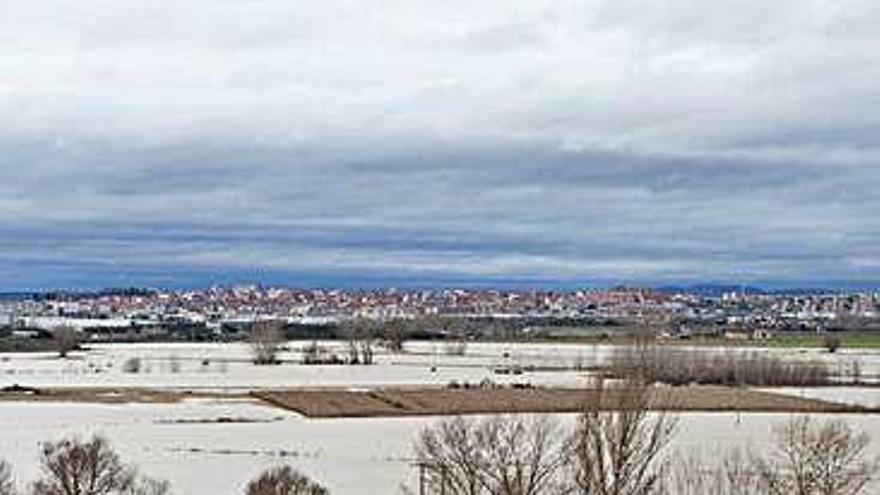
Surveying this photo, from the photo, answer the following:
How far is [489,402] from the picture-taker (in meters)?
49.5

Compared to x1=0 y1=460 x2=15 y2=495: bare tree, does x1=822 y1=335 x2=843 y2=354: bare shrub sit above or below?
above

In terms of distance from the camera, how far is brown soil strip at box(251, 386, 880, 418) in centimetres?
4684

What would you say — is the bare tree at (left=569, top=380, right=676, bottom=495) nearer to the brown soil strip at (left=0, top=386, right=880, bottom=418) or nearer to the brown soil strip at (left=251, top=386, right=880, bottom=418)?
the brown soil strip at (left=251, top=386, right=880, bottom=418)

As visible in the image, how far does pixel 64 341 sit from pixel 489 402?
52.0 metres

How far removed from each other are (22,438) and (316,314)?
491 ft

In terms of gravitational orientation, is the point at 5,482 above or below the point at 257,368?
above

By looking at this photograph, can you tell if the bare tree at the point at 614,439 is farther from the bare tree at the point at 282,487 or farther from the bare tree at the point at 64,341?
the bare tree at the point at 64,341

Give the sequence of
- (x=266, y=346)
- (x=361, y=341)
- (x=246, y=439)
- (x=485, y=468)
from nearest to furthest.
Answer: (x=485, y=468) → (x=246, y=439) → (x=266, y=346) → (x=361, y=341)

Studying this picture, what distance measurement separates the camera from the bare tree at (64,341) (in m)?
94.1

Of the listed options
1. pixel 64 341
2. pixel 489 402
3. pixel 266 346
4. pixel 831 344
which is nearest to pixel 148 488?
pixel 489 402

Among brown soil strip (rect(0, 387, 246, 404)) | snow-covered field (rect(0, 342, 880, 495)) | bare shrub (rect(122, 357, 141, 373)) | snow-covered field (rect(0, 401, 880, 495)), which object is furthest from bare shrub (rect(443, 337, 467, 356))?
snow-covered field (rect(0, 401, 880, 495))

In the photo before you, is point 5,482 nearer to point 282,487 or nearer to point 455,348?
point 282,487

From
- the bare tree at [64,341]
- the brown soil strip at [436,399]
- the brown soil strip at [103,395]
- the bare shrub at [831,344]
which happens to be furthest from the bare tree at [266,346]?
the bare shrub at [831,344]

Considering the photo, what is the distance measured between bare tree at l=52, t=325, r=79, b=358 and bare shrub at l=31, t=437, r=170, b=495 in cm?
6636
